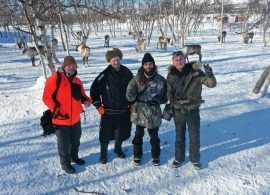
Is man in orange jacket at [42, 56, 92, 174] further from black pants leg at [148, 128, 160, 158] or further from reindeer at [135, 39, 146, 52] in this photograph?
reindeer at [135, 39, 146, 52]

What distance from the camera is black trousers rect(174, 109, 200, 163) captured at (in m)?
4.33

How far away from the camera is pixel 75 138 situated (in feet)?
14.3

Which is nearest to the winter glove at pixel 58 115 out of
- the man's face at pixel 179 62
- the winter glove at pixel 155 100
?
the winter glove at pixel 155 100

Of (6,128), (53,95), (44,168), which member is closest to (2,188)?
(44,168)

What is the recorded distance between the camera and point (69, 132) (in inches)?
166

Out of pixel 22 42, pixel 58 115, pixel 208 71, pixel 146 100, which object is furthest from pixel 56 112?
pixel 22 42

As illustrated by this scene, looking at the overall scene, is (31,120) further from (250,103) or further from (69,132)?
(250,103)

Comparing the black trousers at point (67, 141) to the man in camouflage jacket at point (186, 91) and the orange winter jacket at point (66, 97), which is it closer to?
the orange winter jacket at point (66, 97)

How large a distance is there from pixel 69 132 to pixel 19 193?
→ 100cm

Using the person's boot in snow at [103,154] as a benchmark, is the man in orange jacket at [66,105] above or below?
above

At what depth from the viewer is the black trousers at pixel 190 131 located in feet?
14.2

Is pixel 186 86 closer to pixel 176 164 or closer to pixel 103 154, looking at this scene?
pixel 176 164

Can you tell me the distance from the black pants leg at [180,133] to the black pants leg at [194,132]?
9 cm

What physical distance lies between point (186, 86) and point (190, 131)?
683 mm
